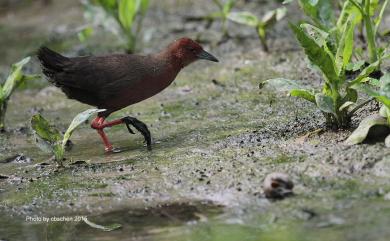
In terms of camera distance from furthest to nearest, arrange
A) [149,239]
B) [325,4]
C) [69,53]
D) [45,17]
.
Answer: [45,17], [69,53], [325,4], [149,239]

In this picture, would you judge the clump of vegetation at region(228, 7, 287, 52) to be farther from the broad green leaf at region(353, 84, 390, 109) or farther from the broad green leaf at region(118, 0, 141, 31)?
the broad green leaf at region(353, 84, 390, 109)

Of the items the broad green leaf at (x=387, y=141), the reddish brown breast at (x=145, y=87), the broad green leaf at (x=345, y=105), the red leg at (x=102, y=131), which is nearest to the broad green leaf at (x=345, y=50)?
the broad green leaf at (x=345, y=105)

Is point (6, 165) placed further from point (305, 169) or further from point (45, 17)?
point (45, 17)

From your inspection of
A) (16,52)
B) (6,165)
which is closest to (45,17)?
(16,52)

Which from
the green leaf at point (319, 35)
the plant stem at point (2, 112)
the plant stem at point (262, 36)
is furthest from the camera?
the plant stem at point (262, 36)

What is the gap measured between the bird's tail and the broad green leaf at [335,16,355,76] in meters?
2.37

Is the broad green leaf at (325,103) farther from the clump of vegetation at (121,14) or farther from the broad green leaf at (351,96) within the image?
the clump of vegetation at (121,14)

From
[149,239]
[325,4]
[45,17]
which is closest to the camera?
[149,239]

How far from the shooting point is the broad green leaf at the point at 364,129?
4.70 metres

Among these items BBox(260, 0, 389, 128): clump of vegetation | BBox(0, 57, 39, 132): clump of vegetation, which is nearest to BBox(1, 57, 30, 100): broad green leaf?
BBox(0, 57, 39, 132): clump of vegetation

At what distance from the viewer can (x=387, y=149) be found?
457cm

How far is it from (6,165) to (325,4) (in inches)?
114

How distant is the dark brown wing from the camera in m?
6.14

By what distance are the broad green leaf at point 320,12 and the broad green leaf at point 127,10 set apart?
2.74m
